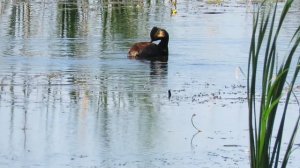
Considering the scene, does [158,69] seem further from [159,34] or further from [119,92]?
[119,92]

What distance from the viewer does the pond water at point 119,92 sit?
878 centimetres

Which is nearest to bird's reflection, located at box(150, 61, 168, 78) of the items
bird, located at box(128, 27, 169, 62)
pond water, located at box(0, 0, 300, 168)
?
pond water, located at box(0, 0, 300, 168)

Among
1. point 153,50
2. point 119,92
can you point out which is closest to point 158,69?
point 153,50

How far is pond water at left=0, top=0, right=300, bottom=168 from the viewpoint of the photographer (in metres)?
8.78

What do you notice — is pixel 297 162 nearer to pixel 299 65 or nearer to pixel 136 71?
pixel 299 65

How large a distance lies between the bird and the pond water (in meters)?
0.18

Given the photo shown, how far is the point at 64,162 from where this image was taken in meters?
8.30

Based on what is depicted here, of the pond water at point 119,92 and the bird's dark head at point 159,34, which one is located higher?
the bird's dark head at point 159,34

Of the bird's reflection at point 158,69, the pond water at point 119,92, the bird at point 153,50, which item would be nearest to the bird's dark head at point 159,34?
the bird at point 153,50

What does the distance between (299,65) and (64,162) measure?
3.52 m

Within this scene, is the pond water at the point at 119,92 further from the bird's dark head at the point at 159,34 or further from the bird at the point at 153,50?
the bird's dark head at the point at 159,34

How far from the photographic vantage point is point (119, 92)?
41.2ft

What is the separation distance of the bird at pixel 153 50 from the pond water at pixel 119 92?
176mm

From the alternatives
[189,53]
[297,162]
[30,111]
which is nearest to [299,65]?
[297,162]
